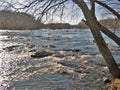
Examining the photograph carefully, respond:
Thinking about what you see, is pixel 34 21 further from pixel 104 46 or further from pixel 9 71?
pixel 9 71

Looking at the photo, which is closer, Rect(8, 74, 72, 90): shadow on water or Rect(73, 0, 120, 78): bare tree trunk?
Rect(73, 0, 120, 78): bare tree trunk

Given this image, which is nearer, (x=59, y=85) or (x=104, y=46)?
(x=104, y=46)

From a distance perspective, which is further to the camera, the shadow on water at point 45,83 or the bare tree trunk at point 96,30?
the shadow on water at point 45,83

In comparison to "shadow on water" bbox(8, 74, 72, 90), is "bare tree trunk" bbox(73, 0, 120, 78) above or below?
above

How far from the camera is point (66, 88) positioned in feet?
44.2

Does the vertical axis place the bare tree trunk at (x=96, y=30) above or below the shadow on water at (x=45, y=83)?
above

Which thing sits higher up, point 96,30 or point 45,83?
point 96,30

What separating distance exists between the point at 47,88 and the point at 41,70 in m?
5.02

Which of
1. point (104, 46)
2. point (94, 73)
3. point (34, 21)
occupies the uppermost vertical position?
point (34, 21)

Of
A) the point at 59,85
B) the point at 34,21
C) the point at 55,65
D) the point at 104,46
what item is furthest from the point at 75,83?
the point at 55,65

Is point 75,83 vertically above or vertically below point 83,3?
below

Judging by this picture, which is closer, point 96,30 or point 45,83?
point 96,30

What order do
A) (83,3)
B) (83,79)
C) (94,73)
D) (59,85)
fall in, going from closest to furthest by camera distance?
(83,3) < (59,85) < (83,79) < (94,73)

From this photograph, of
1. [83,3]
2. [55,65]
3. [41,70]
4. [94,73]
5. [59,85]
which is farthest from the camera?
[55,65]
